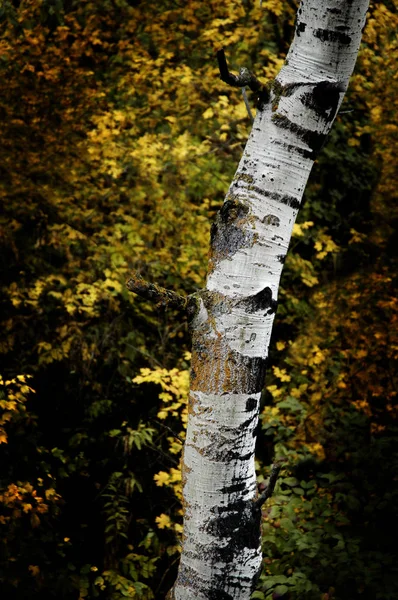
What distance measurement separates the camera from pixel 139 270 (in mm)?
5344

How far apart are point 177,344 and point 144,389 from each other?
68 centimetres

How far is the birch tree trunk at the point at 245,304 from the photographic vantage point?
1608 millimetres

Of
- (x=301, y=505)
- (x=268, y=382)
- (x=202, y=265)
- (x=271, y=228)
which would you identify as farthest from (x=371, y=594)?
(x=202, y=265)

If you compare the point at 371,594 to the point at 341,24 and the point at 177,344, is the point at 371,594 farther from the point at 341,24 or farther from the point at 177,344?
the point at 177,344

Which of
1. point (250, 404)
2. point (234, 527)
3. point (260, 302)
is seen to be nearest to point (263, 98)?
point (260, 302)

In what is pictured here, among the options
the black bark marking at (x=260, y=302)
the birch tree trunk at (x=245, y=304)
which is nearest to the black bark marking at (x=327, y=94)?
the birch tree trunk at (x=245, y=304)

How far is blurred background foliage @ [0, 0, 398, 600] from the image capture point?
14.4 ft

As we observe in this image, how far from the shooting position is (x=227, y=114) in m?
5.09

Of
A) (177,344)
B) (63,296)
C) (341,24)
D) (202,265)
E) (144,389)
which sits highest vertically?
(341,24)

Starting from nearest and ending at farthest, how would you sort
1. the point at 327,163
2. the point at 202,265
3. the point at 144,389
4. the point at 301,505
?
the point at 301,505 < the point at 202,265 < the point at 144,389 < the point at 327,163

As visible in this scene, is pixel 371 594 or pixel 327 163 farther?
pixel 327 163

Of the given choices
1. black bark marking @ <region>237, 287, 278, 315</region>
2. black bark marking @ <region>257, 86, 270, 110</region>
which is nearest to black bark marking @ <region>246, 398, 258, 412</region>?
black bark marking @ <region>237, 287, 278, 315</region>

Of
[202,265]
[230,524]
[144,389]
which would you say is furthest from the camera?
[144,389]

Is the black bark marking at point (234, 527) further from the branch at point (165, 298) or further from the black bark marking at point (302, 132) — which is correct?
the black bark marking at point (302, 132)
